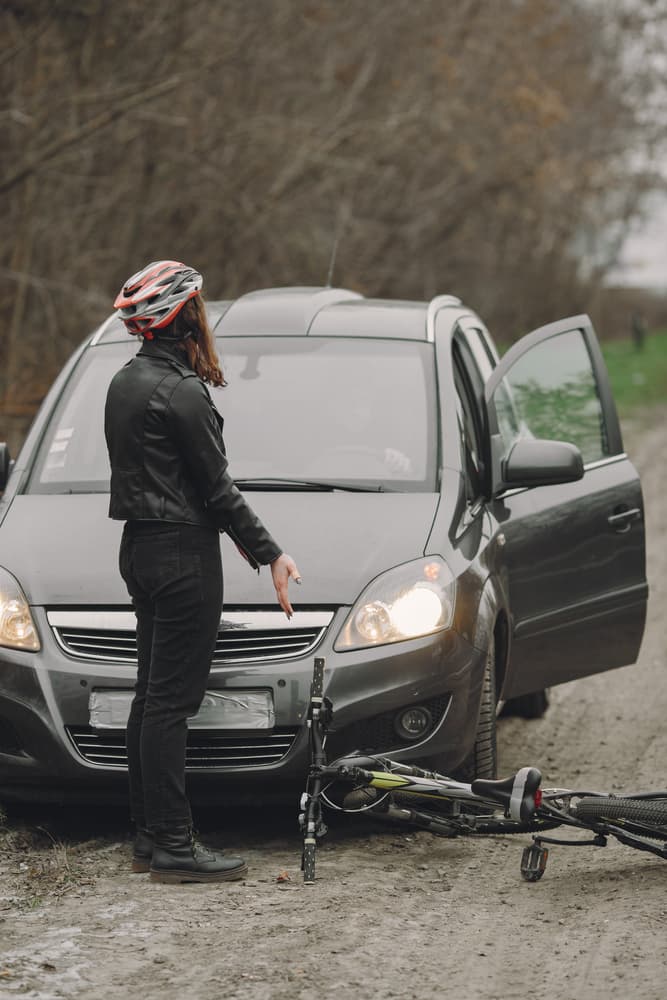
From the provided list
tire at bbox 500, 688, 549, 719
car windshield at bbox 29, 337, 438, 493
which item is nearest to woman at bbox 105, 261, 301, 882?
car windshield at bbox 29, 337, 438, 493

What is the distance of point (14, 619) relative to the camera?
16.9 ft

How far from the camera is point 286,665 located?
194 inches

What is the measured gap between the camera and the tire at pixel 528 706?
7.29 metres

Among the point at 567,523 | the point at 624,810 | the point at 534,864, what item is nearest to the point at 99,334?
the point at 567,523

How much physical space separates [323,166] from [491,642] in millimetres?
12547

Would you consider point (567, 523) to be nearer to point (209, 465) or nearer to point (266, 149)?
point (209, 465)

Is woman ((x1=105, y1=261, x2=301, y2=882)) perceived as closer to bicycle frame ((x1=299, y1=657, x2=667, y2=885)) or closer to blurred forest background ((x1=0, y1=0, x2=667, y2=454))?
bicycle frame ((x1=299, y1=657, x2=667, y2=885))

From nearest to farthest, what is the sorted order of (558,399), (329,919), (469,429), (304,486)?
(329,919) → (304,486) → (469,429) → (558,399)

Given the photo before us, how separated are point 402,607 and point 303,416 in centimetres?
116

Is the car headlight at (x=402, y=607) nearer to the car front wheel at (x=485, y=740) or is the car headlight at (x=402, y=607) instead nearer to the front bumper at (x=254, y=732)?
the front bumper at (x=254, y=732)

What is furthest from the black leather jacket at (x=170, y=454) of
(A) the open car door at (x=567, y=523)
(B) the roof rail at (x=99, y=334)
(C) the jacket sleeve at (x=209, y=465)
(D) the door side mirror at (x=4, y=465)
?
(B) the roof rail at (x=99, y=334)

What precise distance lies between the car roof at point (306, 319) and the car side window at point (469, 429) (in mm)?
238

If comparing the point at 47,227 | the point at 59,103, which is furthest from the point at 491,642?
the point at 47,227

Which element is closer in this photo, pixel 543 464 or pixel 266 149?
pixel 543 464
